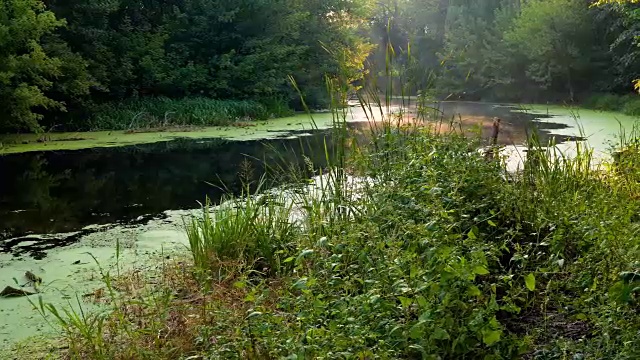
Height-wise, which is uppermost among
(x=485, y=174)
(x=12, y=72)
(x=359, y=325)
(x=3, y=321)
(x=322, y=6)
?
(x=322, y=6)

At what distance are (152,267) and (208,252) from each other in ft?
1.72

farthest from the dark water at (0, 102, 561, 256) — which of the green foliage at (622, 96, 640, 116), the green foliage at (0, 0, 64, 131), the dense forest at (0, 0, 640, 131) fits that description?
the green foliage at (622, 96, 640, 116)

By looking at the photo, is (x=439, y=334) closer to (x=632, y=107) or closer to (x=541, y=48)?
(x=632, y=107)

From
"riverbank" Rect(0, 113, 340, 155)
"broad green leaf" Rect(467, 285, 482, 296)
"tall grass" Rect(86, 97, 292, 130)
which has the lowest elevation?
"broad green leaf" Rect(467, 285, 482, 296)

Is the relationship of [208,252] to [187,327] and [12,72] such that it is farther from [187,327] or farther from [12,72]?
[12,72]

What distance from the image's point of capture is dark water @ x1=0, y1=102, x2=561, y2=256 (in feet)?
18.0

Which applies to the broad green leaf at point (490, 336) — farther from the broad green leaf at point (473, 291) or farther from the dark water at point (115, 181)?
the dark water at point (115, 181)

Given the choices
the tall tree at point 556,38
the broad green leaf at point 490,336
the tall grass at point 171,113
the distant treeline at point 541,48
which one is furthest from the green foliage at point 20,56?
the tall tree at point 556,38

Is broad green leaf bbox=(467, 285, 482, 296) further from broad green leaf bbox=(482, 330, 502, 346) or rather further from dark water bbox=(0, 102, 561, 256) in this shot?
dark water bbox=(0, 102, 561, 256)

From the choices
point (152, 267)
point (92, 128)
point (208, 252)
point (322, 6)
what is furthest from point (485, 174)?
point (322, 6)

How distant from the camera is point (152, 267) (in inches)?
160

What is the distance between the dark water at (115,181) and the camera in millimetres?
5590

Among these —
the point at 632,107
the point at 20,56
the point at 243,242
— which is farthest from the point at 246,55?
the point at 243,242

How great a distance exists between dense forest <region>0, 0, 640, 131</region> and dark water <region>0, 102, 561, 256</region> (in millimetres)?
1812
